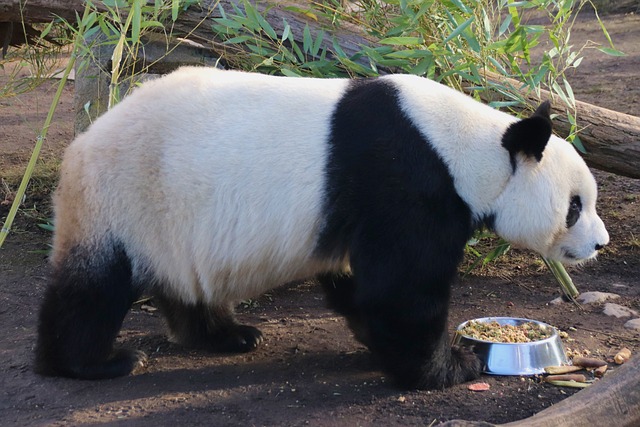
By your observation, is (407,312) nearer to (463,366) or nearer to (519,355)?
(463,366)

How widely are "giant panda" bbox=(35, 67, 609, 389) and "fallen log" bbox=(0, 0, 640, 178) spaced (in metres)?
1.14

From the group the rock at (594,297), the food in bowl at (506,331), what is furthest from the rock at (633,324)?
the food in bowl at (506,331)

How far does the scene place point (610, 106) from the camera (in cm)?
793

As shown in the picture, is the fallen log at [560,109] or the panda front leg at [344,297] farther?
the fallen log at [560,109]

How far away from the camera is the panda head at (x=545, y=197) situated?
3256 millimetres

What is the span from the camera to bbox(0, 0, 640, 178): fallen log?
4.61 m

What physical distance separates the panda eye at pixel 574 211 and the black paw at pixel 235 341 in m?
→ 1.57

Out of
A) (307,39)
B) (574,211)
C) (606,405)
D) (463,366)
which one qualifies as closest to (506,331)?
(463,366)

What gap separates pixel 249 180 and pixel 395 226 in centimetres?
63

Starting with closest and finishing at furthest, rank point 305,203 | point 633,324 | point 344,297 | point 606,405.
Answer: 1. point 606,405
2. point 305,203
3. point 344,297
4. point 633,324

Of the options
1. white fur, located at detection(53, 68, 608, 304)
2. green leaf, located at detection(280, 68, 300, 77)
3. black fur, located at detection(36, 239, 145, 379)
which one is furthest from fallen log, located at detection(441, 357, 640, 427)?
green leaf, located at detection(280, 68, 300, 77)

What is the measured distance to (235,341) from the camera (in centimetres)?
392

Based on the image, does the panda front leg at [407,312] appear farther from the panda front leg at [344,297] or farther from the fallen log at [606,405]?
the fallen log at [606,405]

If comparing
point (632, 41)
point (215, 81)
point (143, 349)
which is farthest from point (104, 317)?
point (632, 41)
